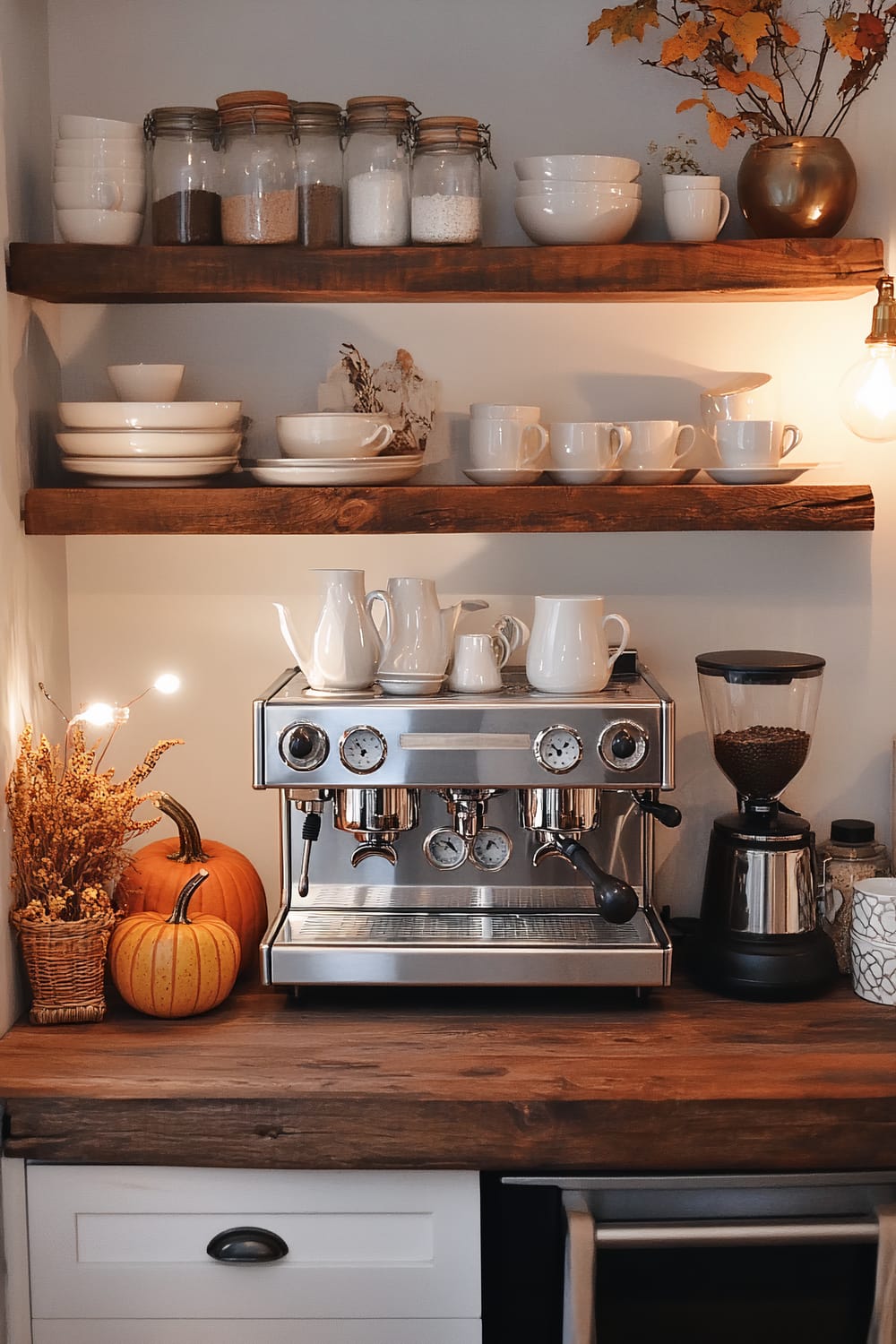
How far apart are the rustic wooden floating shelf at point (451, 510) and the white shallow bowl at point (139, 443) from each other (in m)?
0.05

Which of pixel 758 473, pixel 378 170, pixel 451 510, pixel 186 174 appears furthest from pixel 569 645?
pixel 186 174

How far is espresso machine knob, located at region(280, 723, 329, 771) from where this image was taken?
5.57ft

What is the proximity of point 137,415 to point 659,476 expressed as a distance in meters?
Result: 0.71

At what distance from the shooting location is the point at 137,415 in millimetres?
1786

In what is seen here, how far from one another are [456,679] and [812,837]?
1.77 feet

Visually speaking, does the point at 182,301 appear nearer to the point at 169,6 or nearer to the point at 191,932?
the point at 169,6

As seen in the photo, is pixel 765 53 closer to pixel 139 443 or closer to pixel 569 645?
Result: pixel 569 645

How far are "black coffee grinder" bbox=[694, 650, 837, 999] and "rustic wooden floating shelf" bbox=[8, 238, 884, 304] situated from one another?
52cm

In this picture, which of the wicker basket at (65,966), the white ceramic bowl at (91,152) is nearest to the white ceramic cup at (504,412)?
the white ceramic bowl at (91,152)

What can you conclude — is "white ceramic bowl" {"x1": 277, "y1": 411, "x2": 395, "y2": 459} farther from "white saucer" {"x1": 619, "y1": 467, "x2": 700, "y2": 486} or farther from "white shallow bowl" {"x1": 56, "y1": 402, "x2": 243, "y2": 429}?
"white saucer" {"x1": 619, "y1": 467, "x2": 700, "y2": 486}

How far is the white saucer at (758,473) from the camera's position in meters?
1.80

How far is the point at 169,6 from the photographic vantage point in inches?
76.1

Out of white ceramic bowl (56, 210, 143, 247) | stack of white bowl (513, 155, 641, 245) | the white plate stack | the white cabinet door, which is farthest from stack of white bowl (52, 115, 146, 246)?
the white cabinet door

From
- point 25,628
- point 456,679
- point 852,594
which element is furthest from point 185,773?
point 852,594
